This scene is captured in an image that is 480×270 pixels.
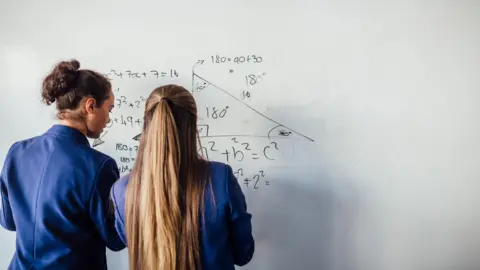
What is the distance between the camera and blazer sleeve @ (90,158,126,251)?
0.94 m

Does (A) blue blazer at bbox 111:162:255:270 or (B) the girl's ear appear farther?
(B) the girl's ear

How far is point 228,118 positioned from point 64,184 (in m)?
0.59

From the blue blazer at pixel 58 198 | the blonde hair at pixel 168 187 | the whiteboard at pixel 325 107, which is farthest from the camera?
the whiteboard at pixel 325 107

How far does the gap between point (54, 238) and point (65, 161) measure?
206 millimetres

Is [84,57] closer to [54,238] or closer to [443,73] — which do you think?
[54,238]

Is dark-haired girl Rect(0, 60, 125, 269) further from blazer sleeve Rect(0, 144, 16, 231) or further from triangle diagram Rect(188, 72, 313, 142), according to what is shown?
triangle diagram Rect(188, 72, 313, 142)

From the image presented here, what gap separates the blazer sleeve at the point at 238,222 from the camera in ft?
2.83

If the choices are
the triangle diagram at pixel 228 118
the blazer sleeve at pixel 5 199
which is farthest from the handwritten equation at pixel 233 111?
the blazer sleeve at pixel 5 199

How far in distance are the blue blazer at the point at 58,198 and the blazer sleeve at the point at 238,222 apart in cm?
34

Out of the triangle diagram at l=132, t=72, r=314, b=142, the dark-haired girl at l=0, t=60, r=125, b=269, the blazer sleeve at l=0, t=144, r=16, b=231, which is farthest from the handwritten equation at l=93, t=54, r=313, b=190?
the blazer sleeve at l=0, t=144, r=16, b=231

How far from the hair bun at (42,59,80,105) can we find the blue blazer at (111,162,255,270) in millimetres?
299

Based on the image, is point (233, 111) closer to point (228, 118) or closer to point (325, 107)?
point (228, 118)

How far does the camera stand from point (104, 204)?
954 millimetres

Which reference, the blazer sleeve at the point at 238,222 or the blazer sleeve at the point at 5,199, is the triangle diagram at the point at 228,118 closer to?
the blazer sleeve at the point at 238,222
